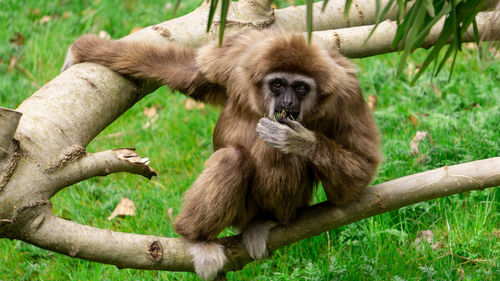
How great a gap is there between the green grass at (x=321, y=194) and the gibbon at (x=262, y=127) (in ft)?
2.19

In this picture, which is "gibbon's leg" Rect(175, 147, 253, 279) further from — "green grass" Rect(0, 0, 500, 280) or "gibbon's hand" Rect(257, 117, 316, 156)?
"green grass" Rect(0, 0, 500, 280)

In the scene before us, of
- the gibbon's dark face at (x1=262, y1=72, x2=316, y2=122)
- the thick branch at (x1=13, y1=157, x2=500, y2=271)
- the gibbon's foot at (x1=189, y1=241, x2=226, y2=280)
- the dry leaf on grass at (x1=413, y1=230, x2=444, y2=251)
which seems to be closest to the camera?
the thick branch at (x1=13, y1=157, x2=500, y2=271)

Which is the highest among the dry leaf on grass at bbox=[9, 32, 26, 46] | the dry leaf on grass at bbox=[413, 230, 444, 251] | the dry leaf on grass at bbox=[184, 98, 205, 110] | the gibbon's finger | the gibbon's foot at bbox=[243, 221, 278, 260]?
the gibbon's finger

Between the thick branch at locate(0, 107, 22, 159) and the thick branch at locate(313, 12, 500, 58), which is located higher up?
the thick branch at locate(313, 12, 500, 58)

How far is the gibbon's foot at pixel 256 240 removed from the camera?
4.52 metres

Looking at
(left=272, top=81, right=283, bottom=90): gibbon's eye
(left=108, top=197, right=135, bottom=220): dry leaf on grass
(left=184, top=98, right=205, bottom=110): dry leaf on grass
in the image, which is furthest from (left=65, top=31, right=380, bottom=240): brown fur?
(left=184, top=98, right=205, bottom=110): dry leaf on grass

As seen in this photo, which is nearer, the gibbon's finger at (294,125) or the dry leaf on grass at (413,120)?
the gibbon's finger at (294,125)

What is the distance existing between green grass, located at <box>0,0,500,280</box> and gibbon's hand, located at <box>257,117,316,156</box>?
3.39ft

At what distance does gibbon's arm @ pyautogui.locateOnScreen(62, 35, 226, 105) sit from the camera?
4867 mm

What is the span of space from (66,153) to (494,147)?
13.7 feet

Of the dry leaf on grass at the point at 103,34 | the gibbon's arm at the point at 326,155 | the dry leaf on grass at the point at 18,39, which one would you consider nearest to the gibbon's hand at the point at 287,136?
the gibbon's arm at the point at 326,155

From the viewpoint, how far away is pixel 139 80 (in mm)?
5000

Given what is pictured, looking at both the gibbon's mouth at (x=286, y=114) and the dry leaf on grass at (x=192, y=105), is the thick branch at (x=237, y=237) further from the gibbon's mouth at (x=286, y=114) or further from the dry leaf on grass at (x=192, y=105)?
the dry leaf on grass at (x=192, y=105)

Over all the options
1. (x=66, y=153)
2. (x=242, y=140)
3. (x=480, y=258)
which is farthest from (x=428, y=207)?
(x=66, y=153)
